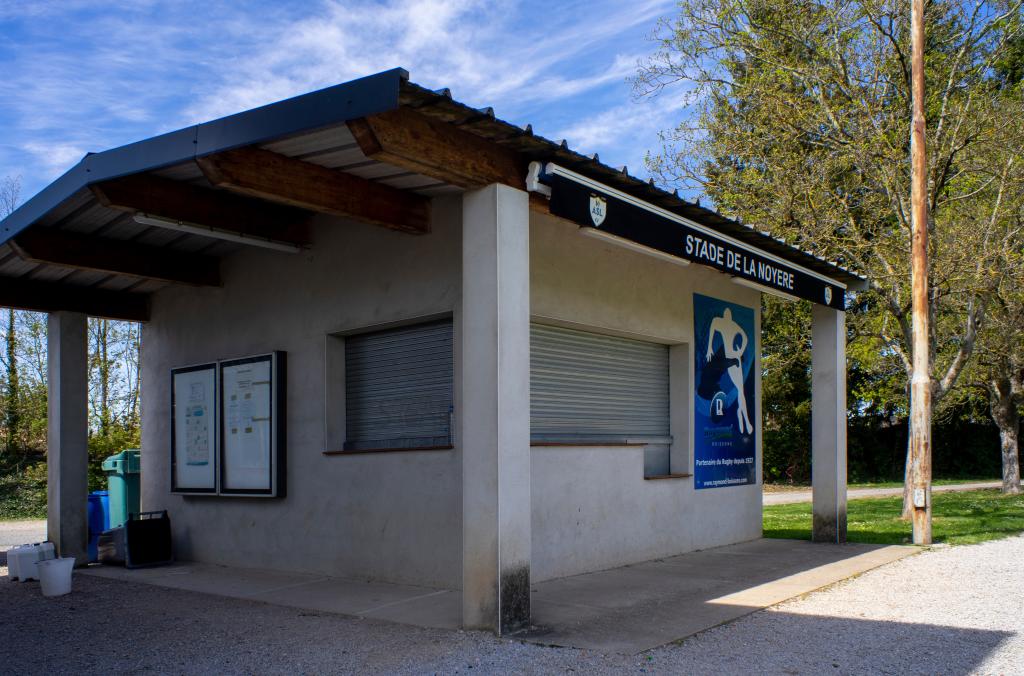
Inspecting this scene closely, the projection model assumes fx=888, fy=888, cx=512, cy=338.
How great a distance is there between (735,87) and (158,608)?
14.5 meters

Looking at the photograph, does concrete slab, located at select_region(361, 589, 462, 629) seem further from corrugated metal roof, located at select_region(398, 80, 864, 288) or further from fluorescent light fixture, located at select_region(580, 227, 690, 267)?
corrugated metal roof, located at select_region(398, 80, 864, 288)

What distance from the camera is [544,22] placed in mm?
11336

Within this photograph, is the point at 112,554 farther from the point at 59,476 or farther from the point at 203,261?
the point at 203,261

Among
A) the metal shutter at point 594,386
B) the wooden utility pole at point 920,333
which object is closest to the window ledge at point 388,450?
the metal shutter at point 594,386

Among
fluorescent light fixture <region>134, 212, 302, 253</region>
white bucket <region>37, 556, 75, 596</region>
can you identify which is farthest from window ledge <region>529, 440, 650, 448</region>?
white bucket <region>37, 556, 75, 596</region>

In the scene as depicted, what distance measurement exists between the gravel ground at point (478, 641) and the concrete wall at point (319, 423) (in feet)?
4.31

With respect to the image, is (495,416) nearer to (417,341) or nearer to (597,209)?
(597,209)

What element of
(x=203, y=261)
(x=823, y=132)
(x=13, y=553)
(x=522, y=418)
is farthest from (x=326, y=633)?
(x=823, y=132)

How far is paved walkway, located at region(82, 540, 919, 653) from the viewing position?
632cm

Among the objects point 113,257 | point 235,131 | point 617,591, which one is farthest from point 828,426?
point 113,257

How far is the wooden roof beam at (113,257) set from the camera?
333 inches

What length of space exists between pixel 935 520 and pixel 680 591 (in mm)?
8729

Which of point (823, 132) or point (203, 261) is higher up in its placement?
point (823, 132)

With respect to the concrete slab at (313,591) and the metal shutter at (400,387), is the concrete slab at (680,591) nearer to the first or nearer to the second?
the concrete slab at (313,591)
